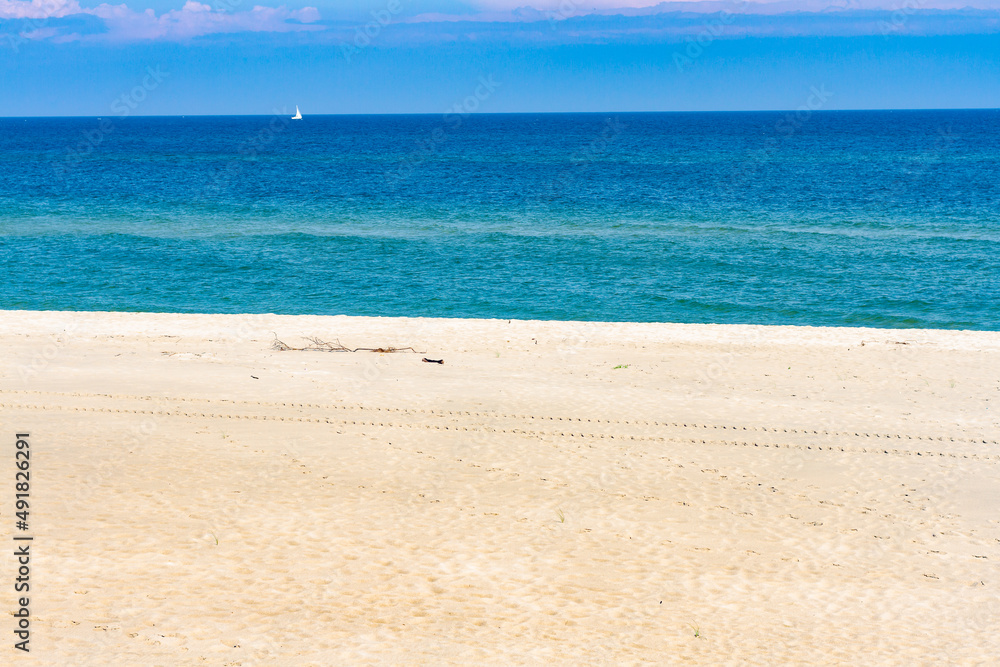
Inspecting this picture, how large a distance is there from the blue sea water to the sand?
29.7ft

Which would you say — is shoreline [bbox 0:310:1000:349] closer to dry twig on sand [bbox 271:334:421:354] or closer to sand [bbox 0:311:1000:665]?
dry twig on sand [bbox 271:334:421:354]

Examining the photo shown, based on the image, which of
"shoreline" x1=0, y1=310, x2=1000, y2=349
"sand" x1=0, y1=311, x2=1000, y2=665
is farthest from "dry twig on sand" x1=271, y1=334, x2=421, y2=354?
"shoreline" x1=0, y1=310, x2=1000, y2=349

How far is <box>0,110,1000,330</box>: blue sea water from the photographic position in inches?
1021

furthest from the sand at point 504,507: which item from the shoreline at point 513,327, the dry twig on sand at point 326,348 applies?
the shoreline at point 513,327

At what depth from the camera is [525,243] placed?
3441 cm

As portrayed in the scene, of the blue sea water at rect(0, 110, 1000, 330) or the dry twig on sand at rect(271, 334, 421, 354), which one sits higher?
the blue sea water at rect(0, 110, 1000, 330)

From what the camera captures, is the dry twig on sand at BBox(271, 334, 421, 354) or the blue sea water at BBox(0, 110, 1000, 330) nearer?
the dry twig on sand at BBox(271, 334, 421, 354)

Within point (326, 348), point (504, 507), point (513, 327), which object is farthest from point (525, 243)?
point (504, 507)

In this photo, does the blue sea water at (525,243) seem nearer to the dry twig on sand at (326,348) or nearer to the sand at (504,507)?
the dry twig on sand at (326,348)

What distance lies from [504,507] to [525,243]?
2488 cm

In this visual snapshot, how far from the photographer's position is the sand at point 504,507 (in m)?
7.63

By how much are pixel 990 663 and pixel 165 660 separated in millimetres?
6654

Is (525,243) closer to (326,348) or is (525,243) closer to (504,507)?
(326,348)

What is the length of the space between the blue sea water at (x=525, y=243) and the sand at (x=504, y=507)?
29.7ft
